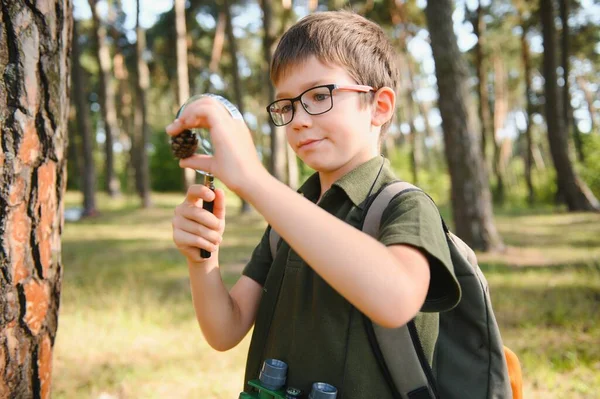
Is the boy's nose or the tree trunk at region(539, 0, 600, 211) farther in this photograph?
the tree trunk at region(539, 0, 600, 211)

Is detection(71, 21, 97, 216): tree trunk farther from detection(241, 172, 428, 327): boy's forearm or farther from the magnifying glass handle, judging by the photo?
detection(241, 172, 428, 327): boy's forearm

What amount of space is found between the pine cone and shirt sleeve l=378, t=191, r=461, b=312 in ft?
1.60

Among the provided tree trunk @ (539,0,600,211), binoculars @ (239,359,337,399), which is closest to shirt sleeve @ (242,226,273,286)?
binoculars @ (239,359,337,399)

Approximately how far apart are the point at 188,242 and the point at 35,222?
67cm

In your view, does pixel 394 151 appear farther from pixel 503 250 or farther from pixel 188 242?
pixel 188 242

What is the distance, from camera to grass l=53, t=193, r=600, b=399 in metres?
3.50

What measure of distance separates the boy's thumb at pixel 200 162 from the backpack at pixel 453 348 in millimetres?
443

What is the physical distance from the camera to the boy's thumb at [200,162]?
112 centimetres

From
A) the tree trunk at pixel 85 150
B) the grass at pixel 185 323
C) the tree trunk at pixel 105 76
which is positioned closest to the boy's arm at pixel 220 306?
the grass at pixel 185 323

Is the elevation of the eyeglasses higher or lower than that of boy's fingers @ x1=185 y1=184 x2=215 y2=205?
higher

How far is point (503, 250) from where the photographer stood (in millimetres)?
7770

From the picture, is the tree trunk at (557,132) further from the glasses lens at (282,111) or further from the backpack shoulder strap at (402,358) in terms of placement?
the backpack shoulder strap at (402,358)

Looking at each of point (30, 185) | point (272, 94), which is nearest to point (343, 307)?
point (30, 185)

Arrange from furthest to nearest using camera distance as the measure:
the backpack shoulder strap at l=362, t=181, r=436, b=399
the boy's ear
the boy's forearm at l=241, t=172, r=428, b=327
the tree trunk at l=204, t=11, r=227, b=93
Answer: the tree trunk at l=204, t=11, r=227, b=93, the boy's ear, the backpack shoulder strap at l=362, t=181, r=436, b=399, the boy's forearm at l=241, t=172, r=428, b=327
